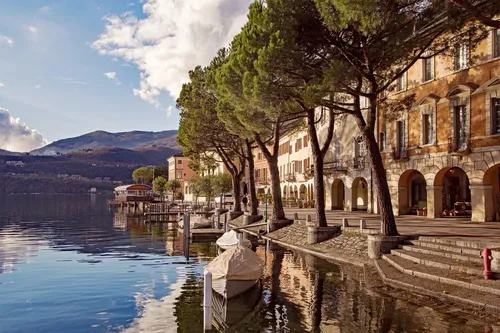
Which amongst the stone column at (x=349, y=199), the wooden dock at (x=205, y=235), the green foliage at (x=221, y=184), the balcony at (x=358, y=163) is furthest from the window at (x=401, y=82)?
the green foliage at (x=221, y=184)

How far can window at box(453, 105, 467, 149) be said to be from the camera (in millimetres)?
26312

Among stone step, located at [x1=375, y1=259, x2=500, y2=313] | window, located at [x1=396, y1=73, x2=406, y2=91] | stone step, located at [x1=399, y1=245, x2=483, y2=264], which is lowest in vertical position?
stone step, located at [x1=375, y1=259, x2=500, y2=313]

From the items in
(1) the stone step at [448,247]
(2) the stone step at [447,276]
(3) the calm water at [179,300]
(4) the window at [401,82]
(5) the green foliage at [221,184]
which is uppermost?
(4) the window at [401,82]

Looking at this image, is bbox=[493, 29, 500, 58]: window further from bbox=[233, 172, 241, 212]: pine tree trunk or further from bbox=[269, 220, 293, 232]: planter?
bbox=[233, 172, 241, 212]: pine tree trunk

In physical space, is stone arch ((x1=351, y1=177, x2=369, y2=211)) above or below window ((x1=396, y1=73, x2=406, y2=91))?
below

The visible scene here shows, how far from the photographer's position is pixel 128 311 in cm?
1471

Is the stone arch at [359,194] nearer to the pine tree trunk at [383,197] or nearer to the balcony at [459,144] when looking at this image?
the balcony at [459,144]

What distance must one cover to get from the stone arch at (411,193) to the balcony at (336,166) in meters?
6.78

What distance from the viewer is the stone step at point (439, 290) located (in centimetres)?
1233

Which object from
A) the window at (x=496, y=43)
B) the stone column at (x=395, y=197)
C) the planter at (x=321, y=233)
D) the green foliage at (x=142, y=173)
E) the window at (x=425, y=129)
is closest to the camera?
the window at (x=496, y=43)

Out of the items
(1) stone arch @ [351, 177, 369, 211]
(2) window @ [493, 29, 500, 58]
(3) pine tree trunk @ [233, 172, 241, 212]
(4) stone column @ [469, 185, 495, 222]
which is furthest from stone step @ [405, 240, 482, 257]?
(3) pine tree trunk @ [233, 172, 241, 212]

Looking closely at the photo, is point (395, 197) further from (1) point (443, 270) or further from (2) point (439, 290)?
(2) point (439, 290)

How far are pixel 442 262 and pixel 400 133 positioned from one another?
17.7 metres

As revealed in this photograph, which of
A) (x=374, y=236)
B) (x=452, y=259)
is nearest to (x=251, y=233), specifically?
(x=374, y=236)
